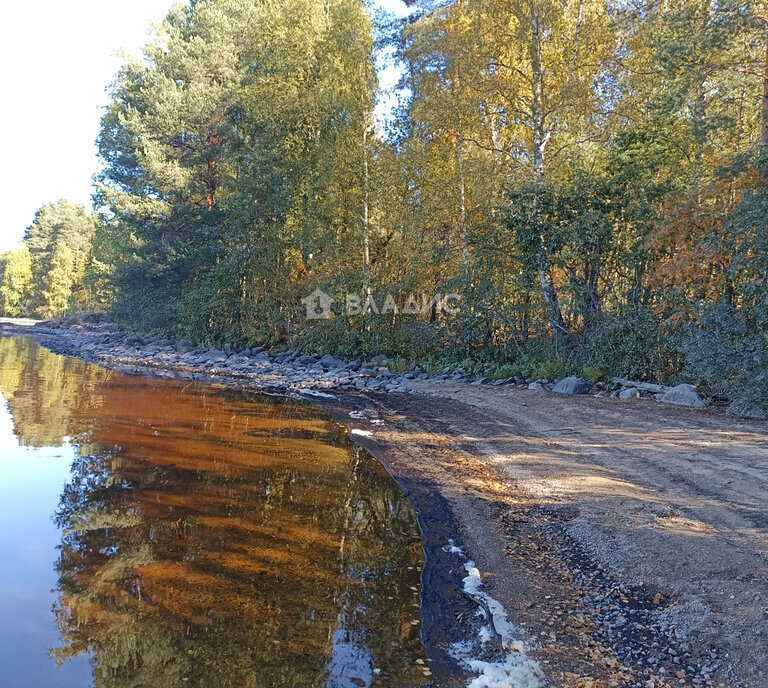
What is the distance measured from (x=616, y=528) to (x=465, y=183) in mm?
14188

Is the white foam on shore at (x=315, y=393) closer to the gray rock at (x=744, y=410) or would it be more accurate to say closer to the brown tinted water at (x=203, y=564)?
the brown tinted water at (x=203, y=564)

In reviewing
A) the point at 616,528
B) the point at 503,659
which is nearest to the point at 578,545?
the point at 616,528

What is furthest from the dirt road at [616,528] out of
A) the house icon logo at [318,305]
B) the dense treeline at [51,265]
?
the dense treeline at [51,265]

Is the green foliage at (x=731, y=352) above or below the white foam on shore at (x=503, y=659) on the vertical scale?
above

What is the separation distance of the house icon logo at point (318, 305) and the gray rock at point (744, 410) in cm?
1324

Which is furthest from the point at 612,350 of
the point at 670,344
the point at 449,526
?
the point at 449,526

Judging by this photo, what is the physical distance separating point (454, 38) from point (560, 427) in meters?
12.1

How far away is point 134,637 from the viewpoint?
148 inches

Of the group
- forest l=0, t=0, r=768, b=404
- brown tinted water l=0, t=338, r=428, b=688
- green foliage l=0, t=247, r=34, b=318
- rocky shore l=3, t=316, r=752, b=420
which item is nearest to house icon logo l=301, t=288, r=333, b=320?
forest l=0, t=0, r=768, b=404

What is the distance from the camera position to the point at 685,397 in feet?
33.7

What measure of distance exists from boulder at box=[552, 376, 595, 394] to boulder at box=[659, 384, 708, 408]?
1.64m

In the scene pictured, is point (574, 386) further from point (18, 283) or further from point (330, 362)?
point (18, 283)

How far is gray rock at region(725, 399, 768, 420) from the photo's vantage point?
882 centimetres

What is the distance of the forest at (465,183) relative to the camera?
11.1 meters
